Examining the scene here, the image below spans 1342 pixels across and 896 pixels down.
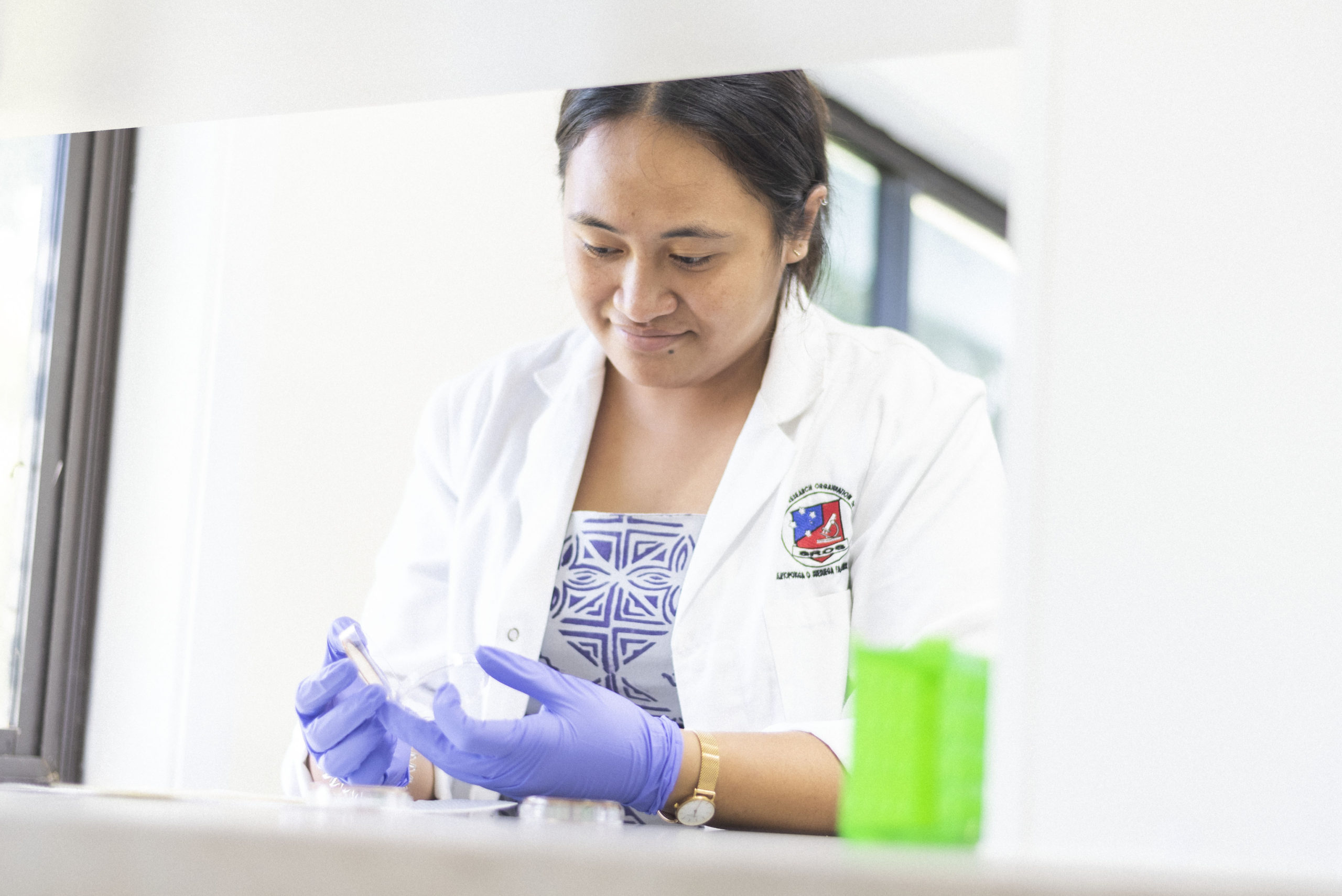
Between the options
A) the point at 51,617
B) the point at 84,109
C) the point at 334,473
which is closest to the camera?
the point at 84,109

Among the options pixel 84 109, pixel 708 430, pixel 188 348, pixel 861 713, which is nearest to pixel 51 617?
pixel 188 348

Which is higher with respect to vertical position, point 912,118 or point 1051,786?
point 912,118

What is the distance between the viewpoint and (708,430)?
149 cm

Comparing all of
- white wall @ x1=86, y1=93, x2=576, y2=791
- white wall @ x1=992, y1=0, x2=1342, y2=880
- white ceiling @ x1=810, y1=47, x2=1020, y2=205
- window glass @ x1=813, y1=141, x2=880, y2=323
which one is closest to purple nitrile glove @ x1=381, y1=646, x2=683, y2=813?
white wall @ x1=992, y1=0, x2=1342, y2=880

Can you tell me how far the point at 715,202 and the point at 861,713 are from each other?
856 millimetres

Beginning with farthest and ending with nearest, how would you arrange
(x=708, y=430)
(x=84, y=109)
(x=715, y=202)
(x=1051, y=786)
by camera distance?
(x=708, y=430) → (x=715, y=202) → (x=84, y=109) → (x=1051, y=786)

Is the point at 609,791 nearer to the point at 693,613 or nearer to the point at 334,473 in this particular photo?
the point at 693,613

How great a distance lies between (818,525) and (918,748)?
840mm

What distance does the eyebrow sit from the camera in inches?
50.1

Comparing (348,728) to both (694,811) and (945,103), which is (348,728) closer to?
(694,811)

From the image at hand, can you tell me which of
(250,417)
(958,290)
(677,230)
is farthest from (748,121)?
(958,290)

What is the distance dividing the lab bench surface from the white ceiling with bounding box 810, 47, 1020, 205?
9.79 ft

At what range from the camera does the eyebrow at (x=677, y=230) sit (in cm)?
127

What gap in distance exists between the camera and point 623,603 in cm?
135
